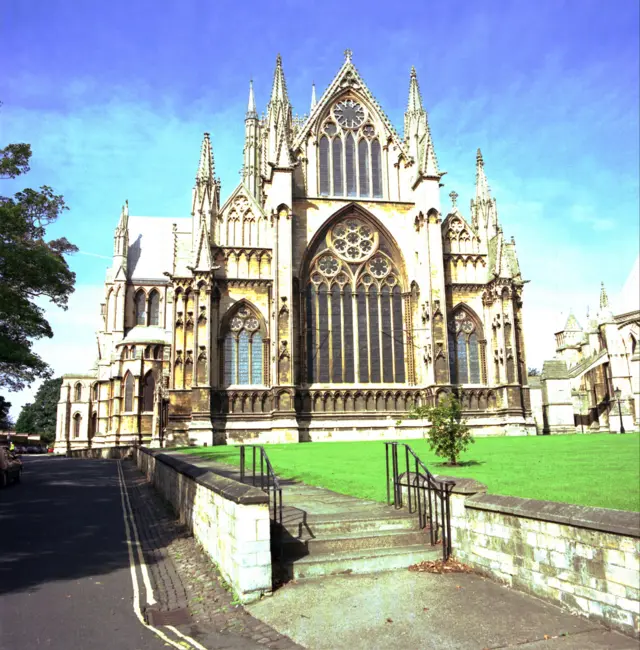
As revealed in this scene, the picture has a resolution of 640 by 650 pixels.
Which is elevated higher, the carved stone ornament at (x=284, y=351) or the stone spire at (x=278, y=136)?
the stone spire at (x=278, y=136)

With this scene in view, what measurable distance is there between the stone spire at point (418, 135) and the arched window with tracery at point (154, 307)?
31.3m

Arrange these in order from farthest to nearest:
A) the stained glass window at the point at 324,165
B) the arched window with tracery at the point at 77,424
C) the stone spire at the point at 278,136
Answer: the arched window with tracery at the point at 77,424 < the stained glass window at the point at 324,165 < the stone spire at the point at 278,136

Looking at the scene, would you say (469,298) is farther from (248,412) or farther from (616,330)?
(616,330)

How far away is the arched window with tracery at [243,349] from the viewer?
34781 mm

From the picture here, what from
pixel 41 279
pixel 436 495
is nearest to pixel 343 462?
pixel 436 495

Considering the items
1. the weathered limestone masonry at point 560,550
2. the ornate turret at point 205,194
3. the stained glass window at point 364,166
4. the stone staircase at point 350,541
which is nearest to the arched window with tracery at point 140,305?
the ornate turret at point 205,194

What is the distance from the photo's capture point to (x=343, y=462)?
1964 cm

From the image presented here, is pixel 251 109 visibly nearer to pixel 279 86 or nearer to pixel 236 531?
pixel 279 86

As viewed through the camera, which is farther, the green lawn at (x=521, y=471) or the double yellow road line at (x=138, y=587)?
the green lawn at (x=521, y=471)

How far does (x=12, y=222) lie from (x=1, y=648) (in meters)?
15.9

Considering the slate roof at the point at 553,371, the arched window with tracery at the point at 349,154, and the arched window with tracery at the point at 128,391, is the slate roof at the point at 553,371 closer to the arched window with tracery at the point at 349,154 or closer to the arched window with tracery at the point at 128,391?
the arched window with tracery at the point at 349,154

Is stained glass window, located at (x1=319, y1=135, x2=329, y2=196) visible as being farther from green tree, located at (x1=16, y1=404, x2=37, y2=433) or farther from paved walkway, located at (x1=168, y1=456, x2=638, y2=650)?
green tree, located at (x1=16, y1=404, x2=37, y2=433)

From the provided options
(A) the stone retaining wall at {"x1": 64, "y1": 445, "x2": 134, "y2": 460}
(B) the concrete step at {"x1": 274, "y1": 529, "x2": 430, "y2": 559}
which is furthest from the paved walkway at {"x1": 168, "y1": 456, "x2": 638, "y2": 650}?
(A) the stone retaining wall at {"x1": 64, "y1": 445, "x2": 134, "y2": 460}

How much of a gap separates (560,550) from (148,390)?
169 feet
